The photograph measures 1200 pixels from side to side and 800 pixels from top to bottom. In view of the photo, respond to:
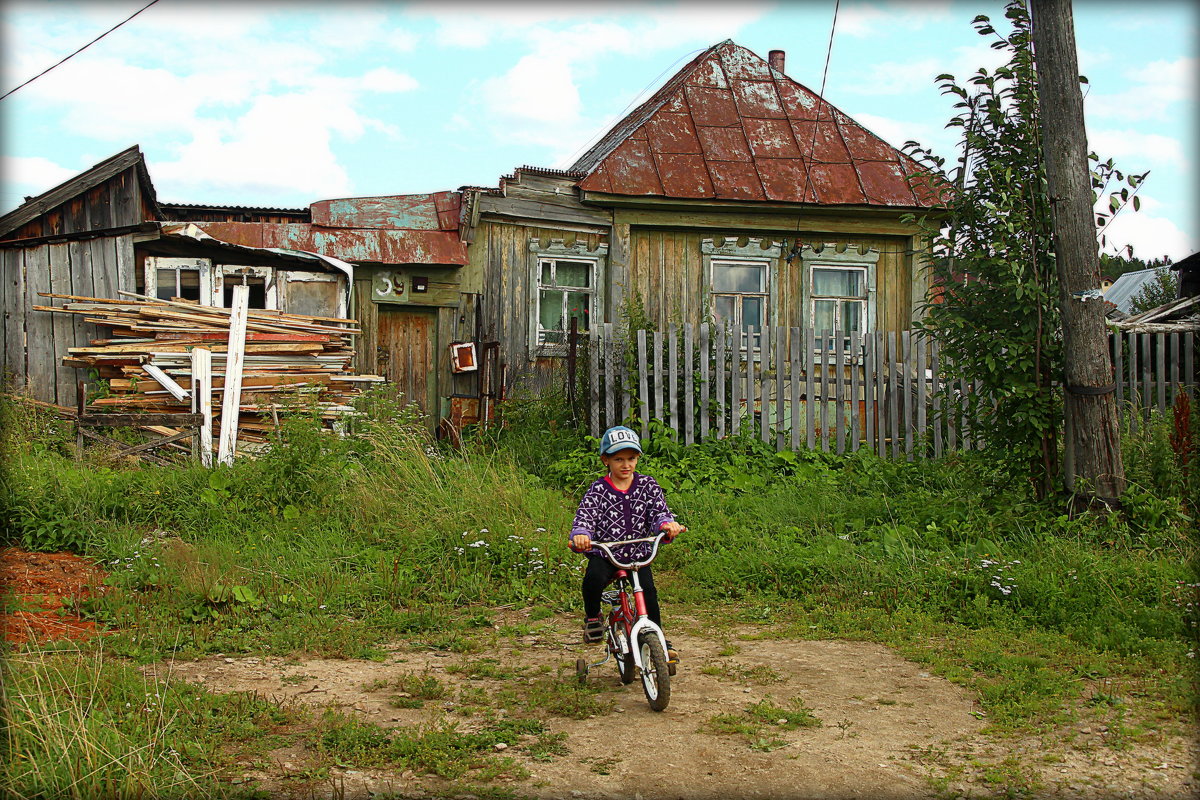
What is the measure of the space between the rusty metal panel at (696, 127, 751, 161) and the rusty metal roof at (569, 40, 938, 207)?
0.02m

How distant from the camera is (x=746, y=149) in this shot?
43.7ft

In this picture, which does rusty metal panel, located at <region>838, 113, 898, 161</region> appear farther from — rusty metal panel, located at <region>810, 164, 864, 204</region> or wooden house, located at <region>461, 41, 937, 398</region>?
rusty metal panel, located at <region>810, 164, 864, 204</region>

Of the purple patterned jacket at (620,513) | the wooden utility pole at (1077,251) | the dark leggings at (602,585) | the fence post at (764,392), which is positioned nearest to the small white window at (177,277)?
the fence post at (764,392)

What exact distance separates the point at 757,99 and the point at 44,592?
39.6ft

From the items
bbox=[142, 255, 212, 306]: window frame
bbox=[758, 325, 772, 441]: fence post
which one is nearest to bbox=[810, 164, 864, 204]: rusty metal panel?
bbox=[758, 325, 772, 441]: fence post

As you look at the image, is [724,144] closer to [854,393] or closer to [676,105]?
[676,105]

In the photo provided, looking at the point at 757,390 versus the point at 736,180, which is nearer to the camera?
the point at 757,390

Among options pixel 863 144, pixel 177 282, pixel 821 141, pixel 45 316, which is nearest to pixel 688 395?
pixel 821 141

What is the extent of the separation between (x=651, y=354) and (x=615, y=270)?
10.7 feet

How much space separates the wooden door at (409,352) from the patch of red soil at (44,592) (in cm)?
588

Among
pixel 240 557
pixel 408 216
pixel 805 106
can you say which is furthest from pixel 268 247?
pixel 805 106

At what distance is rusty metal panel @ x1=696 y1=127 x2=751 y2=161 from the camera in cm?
1312

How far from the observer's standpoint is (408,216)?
39.4 feet

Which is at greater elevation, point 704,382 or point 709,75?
point 709,75
